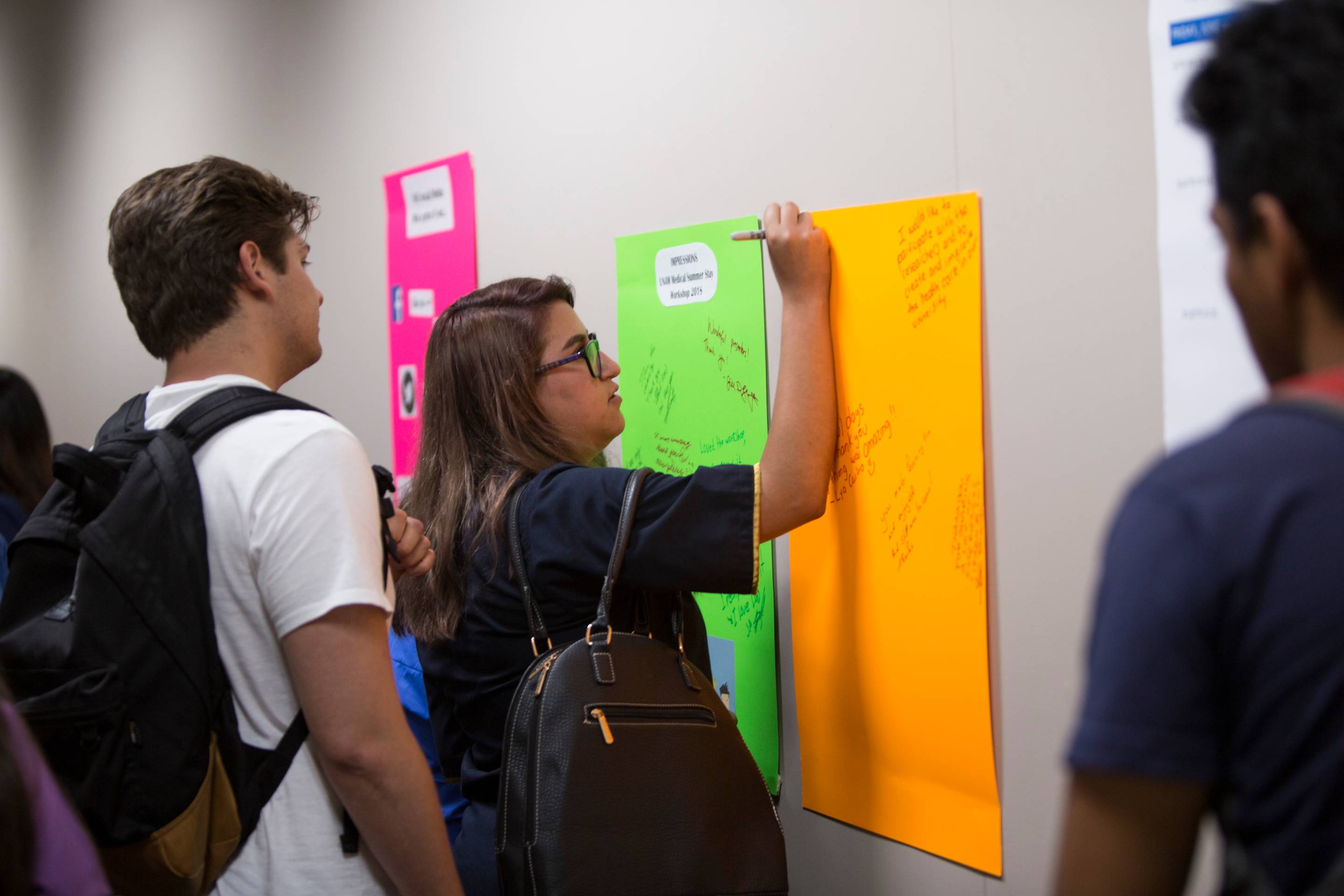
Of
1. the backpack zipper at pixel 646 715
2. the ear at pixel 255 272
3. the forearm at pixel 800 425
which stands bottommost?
the backpack zipper at pixel 646 715

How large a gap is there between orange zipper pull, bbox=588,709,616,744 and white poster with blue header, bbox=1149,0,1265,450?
690mm

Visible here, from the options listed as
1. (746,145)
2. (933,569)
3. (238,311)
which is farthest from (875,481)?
(238,311)

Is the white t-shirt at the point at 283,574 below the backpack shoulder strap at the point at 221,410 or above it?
below

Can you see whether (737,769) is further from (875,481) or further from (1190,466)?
(1190,466)

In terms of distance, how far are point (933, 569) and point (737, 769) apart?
0.35 meters

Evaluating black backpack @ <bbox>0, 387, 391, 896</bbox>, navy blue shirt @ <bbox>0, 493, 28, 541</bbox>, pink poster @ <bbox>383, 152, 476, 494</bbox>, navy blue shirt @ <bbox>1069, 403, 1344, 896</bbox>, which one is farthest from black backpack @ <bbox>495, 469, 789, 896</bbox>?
navy blue shirt @ <bbox>0, 493, 28, 541</bbox>

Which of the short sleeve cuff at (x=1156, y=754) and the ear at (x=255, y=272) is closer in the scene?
the short sleeve cuff at (x=1156, y=754)

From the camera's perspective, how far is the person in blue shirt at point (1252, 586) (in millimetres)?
513

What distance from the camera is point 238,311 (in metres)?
1.10

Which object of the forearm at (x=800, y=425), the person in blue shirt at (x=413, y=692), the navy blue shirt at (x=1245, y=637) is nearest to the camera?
the navy blue shirt at (x=1245, y=637)

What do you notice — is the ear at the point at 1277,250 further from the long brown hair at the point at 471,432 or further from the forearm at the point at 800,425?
the long brown hair at the point at 471,432

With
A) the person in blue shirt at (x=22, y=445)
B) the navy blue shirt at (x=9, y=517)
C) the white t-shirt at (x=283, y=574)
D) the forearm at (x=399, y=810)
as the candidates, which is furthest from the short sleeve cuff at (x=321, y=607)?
the person in blue shirt at (x=22, y=445)

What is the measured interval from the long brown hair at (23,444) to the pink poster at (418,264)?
2.93 ft

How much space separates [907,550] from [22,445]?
2.16 meters
